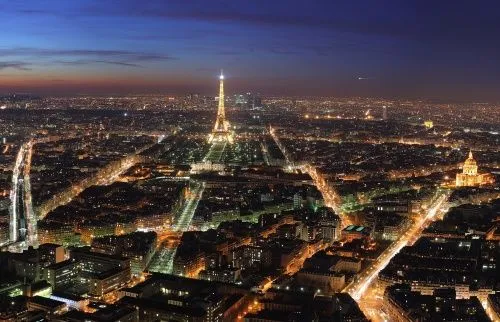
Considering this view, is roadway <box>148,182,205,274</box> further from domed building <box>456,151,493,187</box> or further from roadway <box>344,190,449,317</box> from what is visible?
domed building <box>456,151,493,187</box>

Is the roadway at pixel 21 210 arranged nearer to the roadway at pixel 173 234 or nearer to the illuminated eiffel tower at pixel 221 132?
the roadway at pixel 173 234

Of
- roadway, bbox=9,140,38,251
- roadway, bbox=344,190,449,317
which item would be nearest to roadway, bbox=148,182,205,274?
roadway, bbox=9,140,38,251

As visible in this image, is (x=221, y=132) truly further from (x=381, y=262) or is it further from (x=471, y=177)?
(x=381, y=262)

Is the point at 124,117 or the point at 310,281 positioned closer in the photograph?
the point at 310,281

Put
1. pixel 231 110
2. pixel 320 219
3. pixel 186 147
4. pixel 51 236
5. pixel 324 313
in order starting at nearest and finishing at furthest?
pixel 324 313
pixel 51 236
pixel 320 219
pixel 186 147
pixel 231 110

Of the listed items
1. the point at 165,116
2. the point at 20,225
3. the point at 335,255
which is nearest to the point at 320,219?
the point at 335,255

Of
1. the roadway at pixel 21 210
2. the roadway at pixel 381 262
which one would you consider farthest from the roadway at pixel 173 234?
the roadway at pixel 381 262

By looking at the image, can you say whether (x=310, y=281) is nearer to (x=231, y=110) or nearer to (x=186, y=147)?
(x=186, y=147)

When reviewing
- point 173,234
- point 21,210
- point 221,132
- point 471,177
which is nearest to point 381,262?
point 173,234
